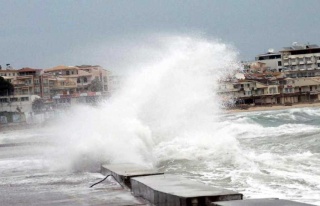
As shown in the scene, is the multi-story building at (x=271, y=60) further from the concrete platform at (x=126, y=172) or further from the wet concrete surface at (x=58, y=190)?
the concrete platform at (x=126, y=172)

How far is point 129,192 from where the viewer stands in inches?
384

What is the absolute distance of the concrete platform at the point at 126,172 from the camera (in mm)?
10219

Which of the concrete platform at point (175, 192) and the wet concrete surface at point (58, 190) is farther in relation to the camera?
the wet concrete surface at point (58, 190)

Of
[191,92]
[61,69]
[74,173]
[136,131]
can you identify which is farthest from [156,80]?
[61,69]

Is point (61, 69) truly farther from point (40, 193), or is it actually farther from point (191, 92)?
point (40, 193)

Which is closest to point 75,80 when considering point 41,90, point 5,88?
point 41,90

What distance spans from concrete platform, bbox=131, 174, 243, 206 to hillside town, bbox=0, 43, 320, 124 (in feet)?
263

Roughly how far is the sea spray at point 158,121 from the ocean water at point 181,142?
3 cm

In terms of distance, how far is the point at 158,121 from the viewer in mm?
23516

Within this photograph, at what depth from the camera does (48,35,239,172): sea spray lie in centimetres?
1575

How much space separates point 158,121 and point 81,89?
8228cm

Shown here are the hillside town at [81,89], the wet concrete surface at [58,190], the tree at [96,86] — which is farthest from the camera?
the hillside town at [81,89]

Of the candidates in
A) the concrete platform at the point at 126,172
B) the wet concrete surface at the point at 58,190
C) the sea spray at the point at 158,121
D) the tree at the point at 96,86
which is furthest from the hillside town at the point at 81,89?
the concrete platform at the point at 126,172

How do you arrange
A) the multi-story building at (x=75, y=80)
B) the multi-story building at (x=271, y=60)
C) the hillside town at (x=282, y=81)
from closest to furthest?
the multi-story building at (x=75, y=80)
the hillside town at (x=282, y=81)
the multi-story building at (x=271, y=60)
